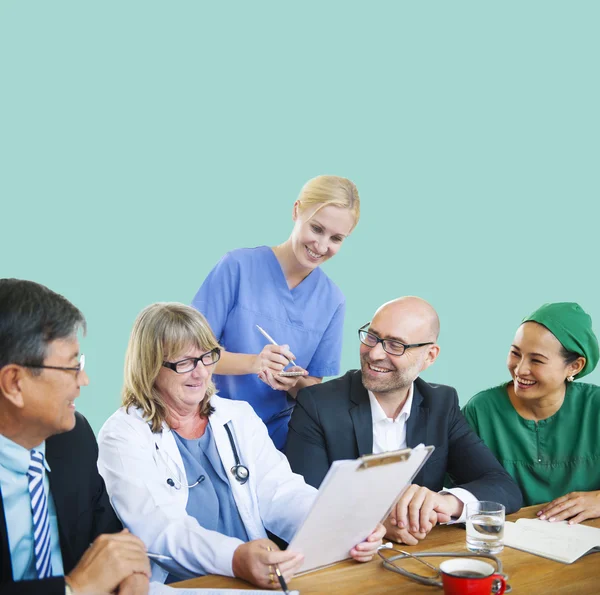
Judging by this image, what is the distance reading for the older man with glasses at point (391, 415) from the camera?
2.68 meters

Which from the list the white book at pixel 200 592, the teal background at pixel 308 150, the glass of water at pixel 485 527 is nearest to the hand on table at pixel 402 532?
the glass of water at pixel 485 527

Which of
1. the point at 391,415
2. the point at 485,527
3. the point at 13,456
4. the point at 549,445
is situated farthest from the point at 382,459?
the point at 549,445

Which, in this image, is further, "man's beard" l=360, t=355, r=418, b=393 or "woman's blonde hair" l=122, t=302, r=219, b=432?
"man's beard" l=360, t=355, r=418, b=393

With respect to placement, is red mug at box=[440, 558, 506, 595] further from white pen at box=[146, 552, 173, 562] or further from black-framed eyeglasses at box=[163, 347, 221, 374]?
black-framed eyeglasses at box=[163, 347, 221, 374]

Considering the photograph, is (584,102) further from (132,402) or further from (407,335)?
(132,402)

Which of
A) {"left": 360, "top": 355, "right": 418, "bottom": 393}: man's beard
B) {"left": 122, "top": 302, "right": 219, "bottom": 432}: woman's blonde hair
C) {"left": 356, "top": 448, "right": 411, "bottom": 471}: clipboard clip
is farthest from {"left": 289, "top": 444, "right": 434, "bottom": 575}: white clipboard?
{"left": 360, "top": 355, "right": 418, "bottom": 393}: man's beard

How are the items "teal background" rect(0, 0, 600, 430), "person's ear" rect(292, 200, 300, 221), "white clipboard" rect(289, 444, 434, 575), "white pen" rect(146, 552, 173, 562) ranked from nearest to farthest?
1. "white clipboard" rect(289, 444, 434, 575)
2. "white pen" rect(146, 552, 173, 562)
3. "person's ear" rect(292, 200, 300, 221)
4. "teal background" rect(0, 0, 600, 430)

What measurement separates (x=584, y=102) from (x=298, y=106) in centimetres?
176

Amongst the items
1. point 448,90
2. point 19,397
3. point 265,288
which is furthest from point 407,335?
point 448,90

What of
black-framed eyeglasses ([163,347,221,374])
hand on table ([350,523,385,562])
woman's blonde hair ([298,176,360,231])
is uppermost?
woman's blonde hair ([298,176,360,231])

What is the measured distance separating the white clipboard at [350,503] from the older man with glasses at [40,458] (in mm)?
386

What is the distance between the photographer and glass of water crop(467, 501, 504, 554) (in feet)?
6.72

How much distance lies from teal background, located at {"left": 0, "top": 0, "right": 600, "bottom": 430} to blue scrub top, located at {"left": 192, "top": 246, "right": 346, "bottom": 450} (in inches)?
43.4

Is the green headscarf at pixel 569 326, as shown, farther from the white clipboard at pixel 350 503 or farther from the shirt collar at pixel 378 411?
the white clipboard at pixel 350 503
